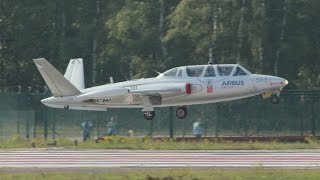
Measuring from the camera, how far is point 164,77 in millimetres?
43906

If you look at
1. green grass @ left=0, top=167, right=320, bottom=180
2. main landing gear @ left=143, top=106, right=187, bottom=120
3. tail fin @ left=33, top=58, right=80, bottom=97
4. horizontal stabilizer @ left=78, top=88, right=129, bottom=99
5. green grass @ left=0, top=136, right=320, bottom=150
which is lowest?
green grass @ left=0, top=136, right=320, bottom=150

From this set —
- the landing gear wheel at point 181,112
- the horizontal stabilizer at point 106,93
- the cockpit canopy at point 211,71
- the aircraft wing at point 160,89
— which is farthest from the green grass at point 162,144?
the cockpit canopy at point 211,71

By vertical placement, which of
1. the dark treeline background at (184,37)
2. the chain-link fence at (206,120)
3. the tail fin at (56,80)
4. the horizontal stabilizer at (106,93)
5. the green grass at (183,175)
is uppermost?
the dark treeline background at (184,37)

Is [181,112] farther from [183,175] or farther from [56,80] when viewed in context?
[183,175]

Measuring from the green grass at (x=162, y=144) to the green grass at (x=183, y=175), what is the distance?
11784mm

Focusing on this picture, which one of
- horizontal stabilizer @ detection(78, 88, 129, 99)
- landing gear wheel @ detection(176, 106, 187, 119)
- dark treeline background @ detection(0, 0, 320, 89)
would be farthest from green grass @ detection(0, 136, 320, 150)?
dark treeline background @ detection(0, 0, 320, 89)

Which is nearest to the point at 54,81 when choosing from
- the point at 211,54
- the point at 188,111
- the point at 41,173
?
the point at 188,111

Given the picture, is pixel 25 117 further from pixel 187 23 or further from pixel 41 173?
pixel 41 173

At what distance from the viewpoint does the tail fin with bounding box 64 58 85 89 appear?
158ft

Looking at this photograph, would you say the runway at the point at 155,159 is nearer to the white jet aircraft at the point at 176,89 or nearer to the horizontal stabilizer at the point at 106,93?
the horizontal stabilizer at the point at 106,93

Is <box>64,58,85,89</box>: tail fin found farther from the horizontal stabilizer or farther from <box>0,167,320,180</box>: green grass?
<box>0,167,320,180</box>: green grass

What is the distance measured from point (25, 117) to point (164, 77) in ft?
34.6

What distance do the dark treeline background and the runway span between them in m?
23.8

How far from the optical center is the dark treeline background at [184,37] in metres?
61.3
